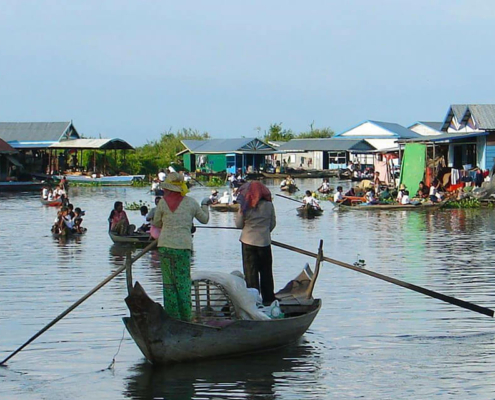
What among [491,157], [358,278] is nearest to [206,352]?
[358,278]

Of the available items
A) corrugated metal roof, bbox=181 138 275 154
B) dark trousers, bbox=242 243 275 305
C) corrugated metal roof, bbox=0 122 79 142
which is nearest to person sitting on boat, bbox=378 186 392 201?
dark trousers, bbox=242 243 275 305

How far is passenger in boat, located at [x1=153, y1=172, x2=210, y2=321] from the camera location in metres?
8.34

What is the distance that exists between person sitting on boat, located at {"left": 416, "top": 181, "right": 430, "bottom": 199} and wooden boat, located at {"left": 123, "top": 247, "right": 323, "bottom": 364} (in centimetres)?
1997

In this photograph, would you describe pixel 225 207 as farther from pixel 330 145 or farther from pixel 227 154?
pixel 330 145

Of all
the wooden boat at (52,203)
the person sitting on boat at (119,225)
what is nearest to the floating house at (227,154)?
the wooden boat at (52,203)

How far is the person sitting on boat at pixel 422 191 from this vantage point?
1138 inches

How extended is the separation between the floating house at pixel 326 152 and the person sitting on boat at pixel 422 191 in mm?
31879

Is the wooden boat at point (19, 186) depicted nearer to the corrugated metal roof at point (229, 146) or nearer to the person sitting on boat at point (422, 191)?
the corrugated metal roof at point (229, 146)

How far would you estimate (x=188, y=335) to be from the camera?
322 inches

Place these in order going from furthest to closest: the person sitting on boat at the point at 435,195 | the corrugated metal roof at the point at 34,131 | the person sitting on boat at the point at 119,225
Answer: the corrugated metal roof at the point at 34,131 → the person sitting on boat at the point at 435,195 → the person sitting on boat at the point at 119,225

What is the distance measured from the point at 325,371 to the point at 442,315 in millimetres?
2931

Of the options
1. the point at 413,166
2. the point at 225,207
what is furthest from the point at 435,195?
the point at 225,207

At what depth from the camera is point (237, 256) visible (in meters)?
17.3

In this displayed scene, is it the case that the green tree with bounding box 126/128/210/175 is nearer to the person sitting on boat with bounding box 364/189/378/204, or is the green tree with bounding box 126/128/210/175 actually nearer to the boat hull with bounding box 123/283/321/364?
the person sitting on boat with bounding box 364/189/378/204
